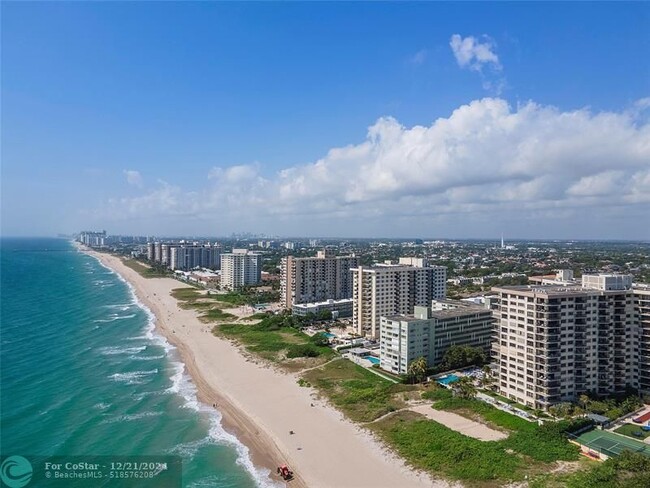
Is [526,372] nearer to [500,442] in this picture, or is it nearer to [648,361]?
[500,442]

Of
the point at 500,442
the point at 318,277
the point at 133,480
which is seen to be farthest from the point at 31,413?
the point at 318,277

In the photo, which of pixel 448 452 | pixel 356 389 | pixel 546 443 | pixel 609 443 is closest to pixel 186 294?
pixel 356 389

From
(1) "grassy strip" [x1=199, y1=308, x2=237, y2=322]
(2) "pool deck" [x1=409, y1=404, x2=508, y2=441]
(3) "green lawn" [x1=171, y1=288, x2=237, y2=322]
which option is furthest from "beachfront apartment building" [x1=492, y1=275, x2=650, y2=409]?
(3) "green lawn" [x1=171, y1=288, x2=237, y2=322]

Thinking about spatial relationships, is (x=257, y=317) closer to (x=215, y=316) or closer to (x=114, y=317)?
(x=215, y=316)

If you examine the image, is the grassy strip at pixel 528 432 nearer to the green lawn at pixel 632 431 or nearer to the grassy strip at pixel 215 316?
the green lawn at pixel 632 431

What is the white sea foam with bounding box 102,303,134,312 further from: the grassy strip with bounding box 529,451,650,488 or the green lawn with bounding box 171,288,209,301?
the grassy strip with bounding box 529,451,650,488

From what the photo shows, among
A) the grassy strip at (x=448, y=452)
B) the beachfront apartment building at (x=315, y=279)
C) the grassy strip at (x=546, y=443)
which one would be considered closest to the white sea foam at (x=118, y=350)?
the beachfront apartment building at (x=315, y=279)
